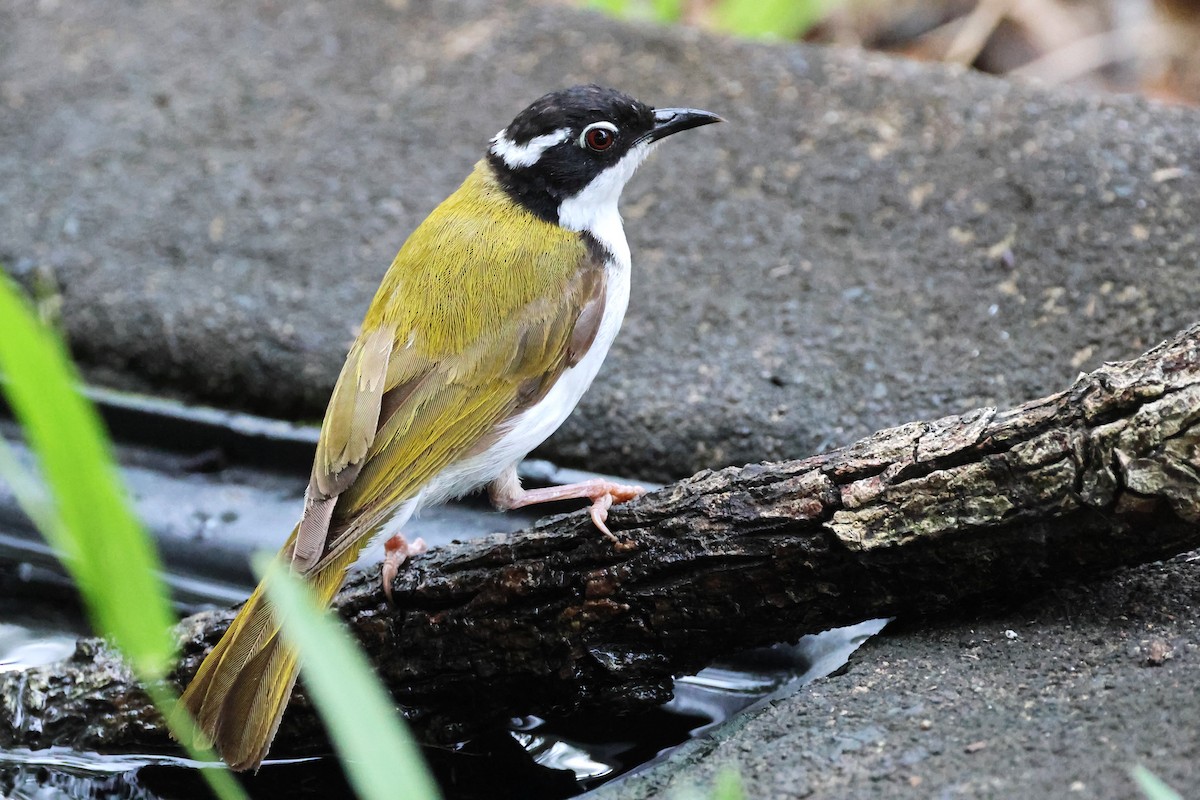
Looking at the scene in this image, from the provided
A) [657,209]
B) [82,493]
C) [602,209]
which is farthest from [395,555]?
[657,209]

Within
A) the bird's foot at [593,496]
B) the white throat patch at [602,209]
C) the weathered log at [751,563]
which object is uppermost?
the white throat patch at [602,209]

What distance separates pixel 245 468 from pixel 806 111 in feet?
8.84

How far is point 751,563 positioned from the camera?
279cm

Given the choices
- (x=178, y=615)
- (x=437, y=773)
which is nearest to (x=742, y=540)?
(x=437, y=773)

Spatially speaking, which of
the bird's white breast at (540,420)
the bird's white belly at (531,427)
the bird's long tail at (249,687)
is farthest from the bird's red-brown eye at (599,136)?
the bird's long tail at (249,687)

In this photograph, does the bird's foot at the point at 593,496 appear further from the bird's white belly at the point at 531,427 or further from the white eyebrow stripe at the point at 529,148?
the white eyebrow stripe at the point at 529,148

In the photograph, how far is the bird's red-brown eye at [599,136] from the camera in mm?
3670

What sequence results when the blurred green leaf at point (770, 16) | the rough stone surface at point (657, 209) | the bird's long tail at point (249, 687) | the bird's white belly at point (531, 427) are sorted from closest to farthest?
the bird's long tail at point (249, 687) → the bird's white belly at point (531, 427) → the rough stone surface at point (657, 209) → the blurred green leaf at point (770, 16)

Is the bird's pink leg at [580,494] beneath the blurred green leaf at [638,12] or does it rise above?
beneath

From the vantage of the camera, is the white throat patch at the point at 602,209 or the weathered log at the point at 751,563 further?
the white throat patch at the point at 602,209

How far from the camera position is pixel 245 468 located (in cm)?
461

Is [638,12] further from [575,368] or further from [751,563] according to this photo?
[751,563]

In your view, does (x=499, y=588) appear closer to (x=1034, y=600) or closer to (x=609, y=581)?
(x=609, y=581)

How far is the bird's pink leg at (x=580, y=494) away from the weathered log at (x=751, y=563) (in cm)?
6
